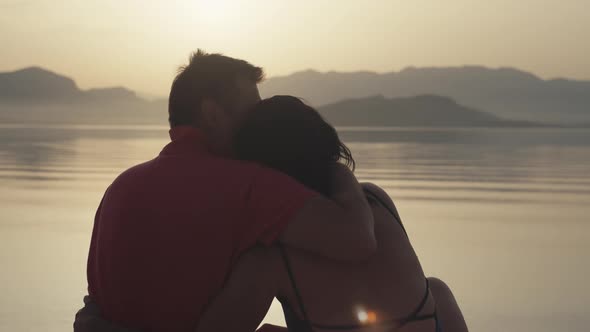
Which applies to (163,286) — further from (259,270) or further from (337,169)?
(337,169)

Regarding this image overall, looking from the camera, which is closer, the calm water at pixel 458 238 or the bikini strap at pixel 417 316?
the bikini strap at pixel 417 316

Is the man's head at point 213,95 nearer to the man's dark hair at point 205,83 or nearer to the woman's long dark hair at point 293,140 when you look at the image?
the man's dark hair at point 205,83

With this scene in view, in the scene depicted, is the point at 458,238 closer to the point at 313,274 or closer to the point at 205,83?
the point at 205,83

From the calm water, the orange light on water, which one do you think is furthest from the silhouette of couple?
the calm water

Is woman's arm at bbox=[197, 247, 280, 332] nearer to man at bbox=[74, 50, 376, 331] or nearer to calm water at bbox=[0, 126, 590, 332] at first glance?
man at bbox=[74, 50, 376, 331]

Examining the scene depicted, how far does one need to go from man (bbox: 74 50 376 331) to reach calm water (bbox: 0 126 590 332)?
1909 mm

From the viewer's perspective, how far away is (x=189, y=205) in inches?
79.3

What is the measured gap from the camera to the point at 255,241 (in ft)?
6.48

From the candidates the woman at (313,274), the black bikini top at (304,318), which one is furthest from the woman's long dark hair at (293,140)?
the black bikini top at (304,318)

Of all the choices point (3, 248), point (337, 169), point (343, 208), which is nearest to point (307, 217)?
point (343, 208)

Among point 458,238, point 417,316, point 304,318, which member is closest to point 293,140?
point 304,318

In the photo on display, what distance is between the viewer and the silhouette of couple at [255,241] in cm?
198

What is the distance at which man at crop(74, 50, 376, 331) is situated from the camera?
1973mm

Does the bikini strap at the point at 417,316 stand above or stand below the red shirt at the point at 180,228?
below
